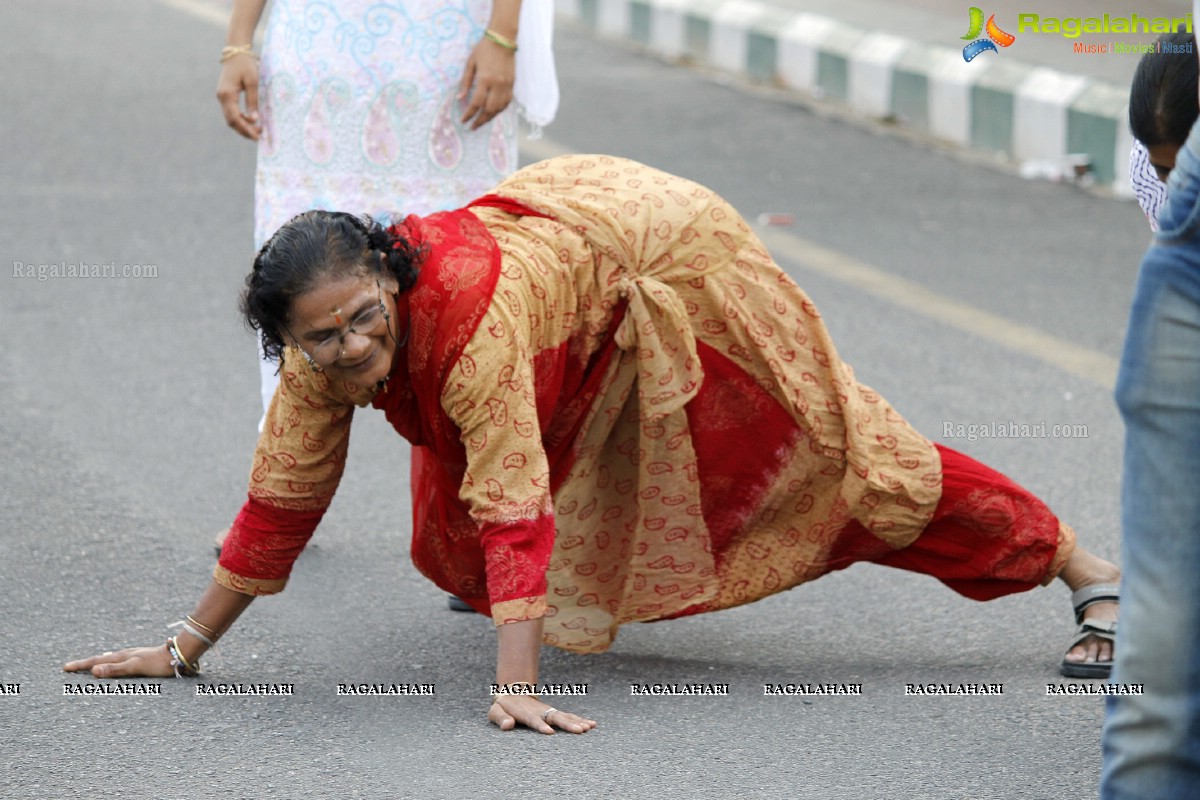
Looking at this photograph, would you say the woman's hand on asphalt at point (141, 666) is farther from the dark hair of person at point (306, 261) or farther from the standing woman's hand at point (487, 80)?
the standing woman's hand at point (487, 80)

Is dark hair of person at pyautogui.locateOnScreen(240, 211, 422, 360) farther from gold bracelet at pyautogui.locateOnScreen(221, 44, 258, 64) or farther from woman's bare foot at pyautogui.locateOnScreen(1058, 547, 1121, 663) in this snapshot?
woman's bare foot at pyautogui.locateOnScreen(1058, 547, 1121, 663)

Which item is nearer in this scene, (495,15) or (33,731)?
(33,731)

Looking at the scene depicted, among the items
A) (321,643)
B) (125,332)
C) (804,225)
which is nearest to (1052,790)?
(321,643)

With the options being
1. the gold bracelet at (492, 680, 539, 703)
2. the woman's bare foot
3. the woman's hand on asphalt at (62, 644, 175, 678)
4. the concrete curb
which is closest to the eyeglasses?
the gold bracelet at (492, 680, 539, 703)

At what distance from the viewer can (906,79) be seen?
27.6 ft

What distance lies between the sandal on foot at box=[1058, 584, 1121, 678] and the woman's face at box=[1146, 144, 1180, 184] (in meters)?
0.82

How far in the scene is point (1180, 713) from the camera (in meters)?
1.83

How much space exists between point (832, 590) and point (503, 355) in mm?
1214

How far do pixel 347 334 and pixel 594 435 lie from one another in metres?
0.61

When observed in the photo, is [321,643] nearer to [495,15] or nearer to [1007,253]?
[495,15]

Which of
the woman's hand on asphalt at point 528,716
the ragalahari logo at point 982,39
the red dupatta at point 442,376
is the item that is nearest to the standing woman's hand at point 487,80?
the red dupatta at point 442,376

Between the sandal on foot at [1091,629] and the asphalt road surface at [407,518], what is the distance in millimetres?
49

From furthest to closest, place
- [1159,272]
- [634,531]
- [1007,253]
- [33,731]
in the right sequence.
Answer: [1007,253] → [634,531] → [33,731] → [1159,272]

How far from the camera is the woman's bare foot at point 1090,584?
125 inches
